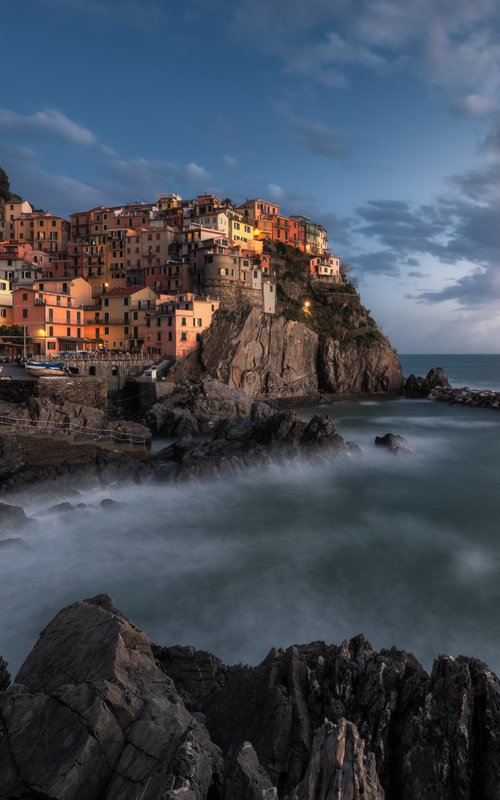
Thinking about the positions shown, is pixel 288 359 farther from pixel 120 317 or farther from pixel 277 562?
pixel 277 562

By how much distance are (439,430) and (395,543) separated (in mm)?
29464

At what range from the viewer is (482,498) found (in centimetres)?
2412

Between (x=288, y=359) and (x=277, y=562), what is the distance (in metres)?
48.1

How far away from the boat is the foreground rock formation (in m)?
35.7

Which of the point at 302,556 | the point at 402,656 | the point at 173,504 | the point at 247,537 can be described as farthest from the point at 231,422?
the point at 402,656

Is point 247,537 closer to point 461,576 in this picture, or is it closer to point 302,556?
point 302,556

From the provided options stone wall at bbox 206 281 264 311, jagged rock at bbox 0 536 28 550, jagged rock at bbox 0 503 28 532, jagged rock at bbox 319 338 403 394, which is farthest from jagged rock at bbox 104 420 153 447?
jagged rock at bbox 319 338 403 394

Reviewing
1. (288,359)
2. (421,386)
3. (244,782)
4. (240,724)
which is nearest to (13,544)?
(240,724)

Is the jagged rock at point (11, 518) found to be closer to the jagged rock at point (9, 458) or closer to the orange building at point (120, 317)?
the jagged rock at point (9, 458)

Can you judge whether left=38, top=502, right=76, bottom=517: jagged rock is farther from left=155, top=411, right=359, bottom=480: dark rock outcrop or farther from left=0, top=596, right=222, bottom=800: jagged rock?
left=0, top=596, right=222, bottom=800: jagged rock

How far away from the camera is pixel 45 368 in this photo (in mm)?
40969

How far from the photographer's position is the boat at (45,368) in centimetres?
4062

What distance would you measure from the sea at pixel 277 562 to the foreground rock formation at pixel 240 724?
11.5ft

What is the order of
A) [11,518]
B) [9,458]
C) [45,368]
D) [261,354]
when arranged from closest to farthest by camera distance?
[11,518] < [9,458] < [45,368] < [261,354]
